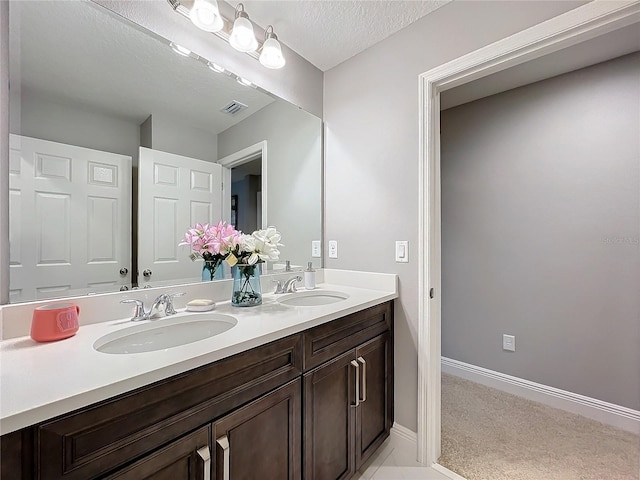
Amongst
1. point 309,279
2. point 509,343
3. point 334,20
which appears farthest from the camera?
point 509,343

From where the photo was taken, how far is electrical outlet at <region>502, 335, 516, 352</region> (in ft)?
7.22

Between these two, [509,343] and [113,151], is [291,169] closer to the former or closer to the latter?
[113,151]

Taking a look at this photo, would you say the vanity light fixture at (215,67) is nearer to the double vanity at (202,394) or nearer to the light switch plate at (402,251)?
the double vanity at (202,394)

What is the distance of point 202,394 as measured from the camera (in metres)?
0.78

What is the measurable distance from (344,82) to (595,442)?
2685mm

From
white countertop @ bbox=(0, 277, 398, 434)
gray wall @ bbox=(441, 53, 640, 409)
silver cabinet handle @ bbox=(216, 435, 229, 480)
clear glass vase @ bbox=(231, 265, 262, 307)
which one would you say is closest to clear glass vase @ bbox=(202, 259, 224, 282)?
clear glass vase @ bbox=(231, 265, 262, 307)

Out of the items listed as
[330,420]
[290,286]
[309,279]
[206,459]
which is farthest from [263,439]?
[309,279]

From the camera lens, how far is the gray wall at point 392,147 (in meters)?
1.44

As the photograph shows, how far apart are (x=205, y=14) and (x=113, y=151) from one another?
72cm

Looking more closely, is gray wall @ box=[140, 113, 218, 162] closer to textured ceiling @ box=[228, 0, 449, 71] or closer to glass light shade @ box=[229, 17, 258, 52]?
glass light shade @ box=[229, 17, 258, 52]

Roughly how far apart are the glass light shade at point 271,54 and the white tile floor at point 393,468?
2.19 meters

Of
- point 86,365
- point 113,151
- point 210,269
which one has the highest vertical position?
point 113,151

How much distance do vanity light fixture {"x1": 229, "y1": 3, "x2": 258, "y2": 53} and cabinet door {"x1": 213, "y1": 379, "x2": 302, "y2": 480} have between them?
Result: 5.06 feet

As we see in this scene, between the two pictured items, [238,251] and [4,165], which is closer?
[4,165]
